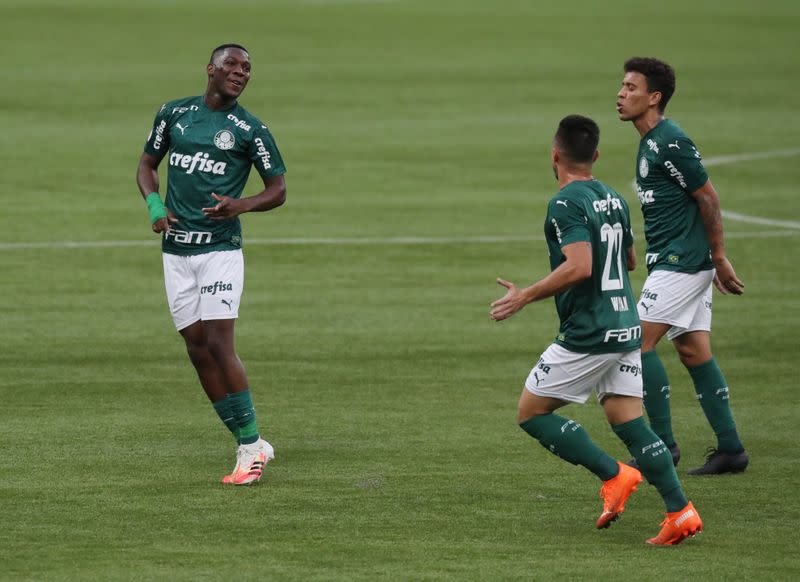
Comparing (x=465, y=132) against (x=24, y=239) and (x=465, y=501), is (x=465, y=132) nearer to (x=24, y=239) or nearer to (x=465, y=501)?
(x=24, y=239)

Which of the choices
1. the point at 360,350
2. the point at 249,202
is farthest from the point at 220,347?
the point at 360,350

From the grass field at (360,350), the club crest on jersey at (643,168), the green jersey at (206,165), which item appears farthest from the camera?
Result: the club crest on jersey at (643,168)

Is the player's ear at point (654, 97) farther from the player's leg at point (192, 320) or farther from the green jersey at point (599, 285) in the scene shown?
the player's leg at point (192, 320)

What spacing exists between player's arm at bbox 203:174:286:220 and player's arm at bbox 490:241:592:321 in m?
2.31

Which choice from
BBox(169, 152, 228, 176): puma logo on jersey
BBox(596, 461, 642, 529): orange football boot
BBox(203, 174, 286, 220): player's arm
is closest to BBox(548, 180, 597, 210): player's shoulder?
BBox(596, 461, 642, 529): orange football boot

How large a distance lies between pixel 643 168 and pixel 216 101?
8.84ft

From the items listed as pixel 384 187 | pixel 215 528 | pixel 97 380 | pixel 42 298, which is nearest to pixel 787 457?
pixel 215 528

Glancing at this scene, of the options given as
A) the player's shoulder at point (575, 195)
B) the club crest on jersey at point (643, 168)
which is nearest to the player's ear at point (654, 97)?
the club crest on jersey at point (643, 168)

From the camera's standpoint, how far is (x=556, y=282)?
26.5 feet

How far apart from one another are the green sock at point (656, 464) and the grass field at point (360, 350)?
285 millimetres

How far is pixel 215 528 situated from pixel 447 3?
4768 cm

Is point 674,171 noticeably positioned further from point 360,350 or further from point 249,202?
point 360,350

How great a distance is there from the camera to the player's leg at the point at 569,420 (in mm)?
8539

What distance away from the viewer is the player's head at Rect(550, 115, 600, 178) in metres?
8.38
